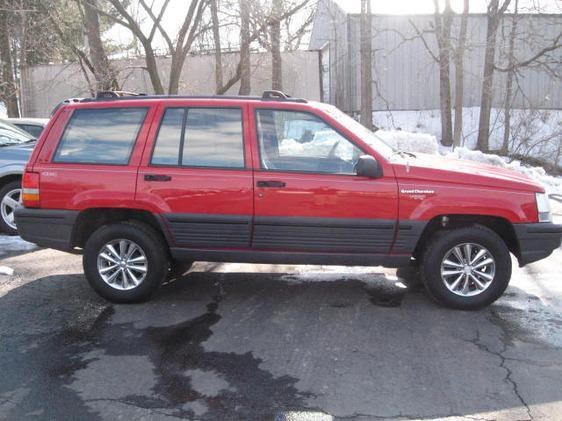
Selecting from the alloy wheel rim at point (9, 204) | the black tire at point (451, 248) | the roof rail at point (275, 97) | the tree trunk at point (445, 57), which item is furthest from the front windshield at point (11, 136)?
the tree trunk at point (445, 57)

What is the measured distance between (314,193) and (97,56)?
38.3ft

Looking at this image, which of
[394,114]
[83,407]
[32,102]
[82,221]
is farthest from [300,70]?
[83,407]

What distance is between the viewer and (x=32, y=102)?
23.7m

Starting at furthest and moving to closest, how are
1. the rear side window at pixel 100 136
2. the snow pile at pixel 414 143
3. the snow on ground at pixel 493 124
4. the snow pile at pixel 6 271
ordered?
the snow on ground at pixel 493 124 → the snow pile at pixel 414 143 → the snow pile at pixel 6 271 → the rear side window at pixel 100 136

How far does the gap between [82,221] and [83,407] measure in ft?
7.44

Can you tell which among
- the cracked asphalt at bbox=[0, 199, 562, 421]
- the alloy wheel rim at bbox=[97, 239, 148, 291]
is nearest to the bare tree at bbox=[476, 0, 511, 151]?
the cracked asphalt at bbox=[0, 199, 562, 421]

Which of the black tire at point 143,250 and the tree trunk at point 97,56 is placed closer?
the black tire at point 143,250

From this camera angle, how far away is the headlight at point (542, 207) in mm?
4910

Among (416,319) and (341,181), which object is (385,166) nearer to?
(341,181)

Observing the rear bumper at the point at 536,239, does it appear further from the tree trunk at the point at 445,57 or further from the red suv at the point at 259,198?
the tree trunk at the point at 445,57

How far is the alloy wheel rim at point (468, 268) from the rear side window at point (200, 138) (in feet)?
6.77

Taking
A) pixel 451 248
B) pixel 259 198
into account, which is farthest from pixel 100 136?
pixel 451 248

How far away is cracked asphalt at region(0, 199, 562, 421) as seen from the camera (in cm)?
Answer: 338

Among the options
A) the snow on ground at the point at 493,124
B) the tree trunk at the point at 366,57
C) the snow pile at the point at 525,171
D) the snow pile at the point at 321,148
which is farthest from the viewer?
the snow on ground at the point at 493,124
